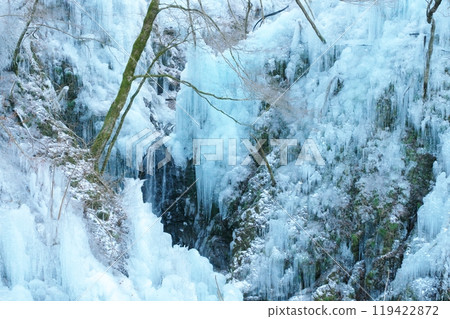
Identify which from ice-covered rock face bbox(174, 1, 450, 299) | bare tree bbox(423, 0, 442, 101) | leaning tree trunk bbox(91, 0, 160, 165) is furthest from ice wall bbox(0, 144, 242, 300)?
bare tree bbox(423, 0, 442, 101)

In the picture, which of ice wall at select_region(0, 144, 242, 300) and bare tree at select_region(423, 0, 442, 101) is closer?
ice wall at select_region(0, 144, 242, 300)

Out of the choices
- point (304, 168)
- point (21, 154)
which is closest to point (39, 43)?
point (21, 154)

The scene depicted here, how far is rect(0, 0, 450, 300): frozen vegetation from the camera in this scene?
4.34 metres

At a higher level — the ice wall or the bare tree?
the bare tree

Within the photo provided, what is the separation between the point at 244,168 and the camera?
21.1ft

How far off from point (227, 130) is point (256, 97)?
2.54ft

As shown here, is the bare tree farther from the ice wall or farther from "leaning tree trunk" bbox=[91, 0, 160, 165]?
the ice wall

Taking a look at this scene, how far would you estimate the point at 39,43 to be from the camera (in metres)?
6.43

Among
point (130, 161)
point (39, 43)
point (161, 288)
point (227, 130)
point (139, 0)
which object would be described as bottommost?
point (161, 288)

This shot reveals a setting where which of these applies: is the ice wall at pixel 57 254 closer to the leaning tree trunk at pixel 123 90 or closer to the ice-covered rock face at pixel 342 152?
the leaning tree trunk at pixel 123 90

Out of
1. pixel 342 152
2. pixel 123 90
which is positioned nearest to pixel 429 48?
pixel 342 152

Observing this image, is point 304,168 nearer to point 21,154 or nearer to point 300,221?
point 300,221
